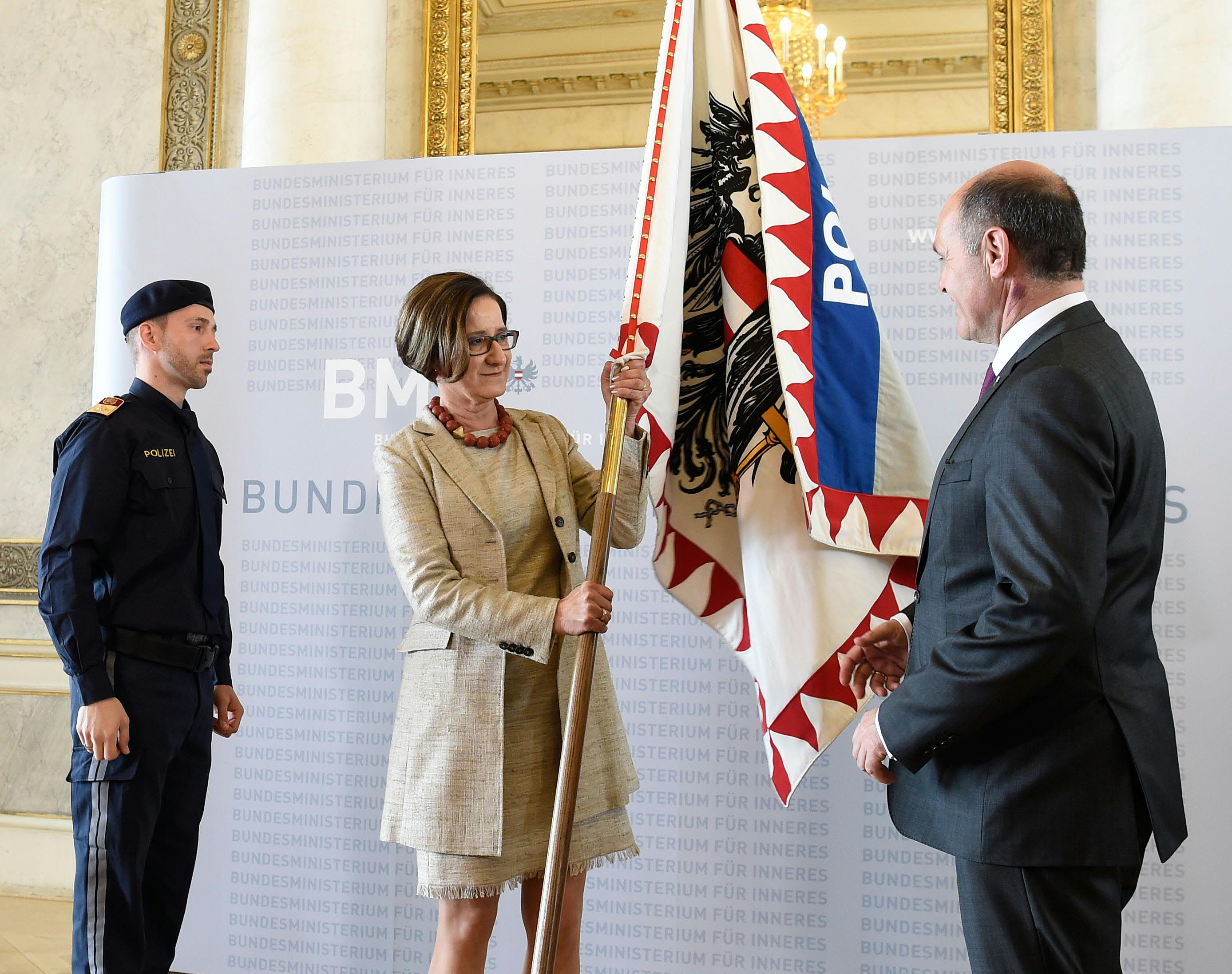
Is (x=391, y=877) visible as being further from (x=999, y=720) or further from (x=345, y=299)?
(x=999, y=720)

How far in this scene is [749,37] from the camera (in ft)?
7.04

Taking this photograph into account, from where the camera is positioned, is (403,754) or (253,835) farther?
(253,835)

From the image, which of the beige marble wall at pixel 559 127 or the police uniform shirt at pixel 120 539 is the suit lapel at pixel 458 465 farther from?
the beige marble wall at pixel 559 127

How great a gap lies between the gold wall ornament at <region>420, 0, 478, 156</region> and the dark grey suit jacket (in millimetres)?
3177

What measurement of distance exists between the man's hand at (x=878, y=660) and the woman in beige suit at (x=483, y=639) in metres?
0.45

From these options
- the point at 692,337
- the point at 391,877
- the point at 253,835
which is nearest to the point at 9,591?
the point at 253,835

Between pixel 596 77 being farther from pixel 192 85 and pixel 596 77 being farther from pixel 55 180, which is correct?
pixel 55 180

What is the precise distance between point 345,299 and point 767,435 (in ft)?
4.17

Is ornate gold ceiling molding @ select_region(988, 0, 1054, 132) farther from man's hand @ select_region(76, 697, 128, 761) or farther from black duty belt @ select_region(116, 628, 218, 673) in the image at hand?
man's hand @ select_region(76, 697, 128, 761)

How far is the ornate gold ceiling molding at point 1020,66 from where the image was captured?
3.80 metres

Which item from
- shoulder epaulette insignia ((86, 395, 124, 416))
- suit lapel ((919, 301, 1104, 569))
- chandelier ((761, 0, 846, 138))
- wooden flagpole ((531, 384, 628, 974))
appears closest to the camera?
suit lapel ((919, 301, 1104, 569))

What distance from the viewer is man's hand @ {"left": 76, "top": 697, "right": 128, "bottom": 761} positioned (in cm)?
213

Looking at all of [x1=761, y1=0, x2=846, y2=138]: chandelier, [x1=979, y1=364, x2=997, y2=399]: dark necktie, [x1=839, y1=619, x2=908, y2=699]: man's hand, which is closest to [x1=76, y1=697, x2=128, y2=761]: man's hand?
[x1=839, y1=619, x2=908, y2=699]: man's hand

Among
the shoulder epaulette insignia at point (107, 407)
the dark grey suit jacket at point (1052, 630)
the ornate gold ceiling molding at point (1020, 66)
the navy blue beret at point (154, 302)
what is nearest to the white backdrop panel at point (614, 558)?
the navy blue beret at point (154, 302)
